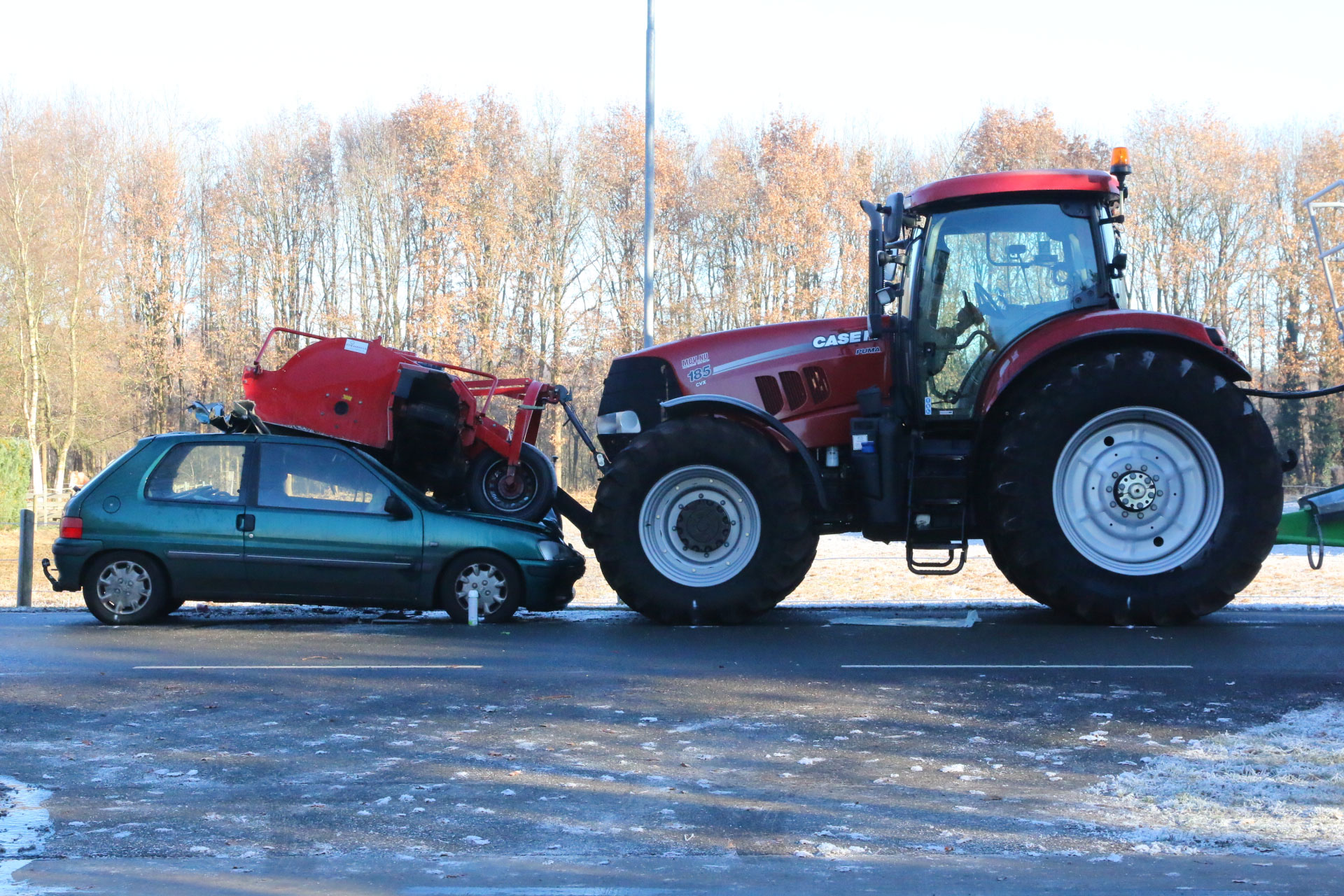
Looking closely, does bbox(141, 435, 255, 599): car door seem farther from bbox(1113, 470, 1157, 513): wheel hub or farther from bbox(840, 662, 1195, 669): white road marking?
bbox(1113, 470, 1157, 513): wheel hub

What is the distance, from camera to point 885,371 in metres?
10.6

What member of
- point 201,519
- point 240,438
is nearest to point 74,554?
point 201,519

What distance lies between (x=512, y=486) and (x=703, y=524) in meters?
2.11

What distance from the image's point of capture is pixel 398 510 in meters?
10.8

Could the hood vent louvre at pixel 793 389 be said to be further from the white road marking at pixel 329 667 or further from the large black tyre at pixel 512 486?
the white road marking at pixel 329 667

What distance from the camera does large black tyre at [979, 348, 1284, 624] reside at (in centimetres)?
962

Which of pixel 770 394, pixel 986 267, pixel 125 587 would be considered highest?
pixel 986 267

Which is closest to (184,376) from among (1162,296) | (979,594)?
(1162,296)

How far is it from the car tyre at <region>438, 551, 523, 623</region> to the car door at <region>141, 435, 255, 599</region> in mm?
1640

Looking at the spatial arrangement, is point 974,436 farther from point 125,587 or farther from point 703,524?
point 125,587

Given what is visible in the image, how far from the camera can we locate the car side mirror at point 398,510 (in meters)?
10.8

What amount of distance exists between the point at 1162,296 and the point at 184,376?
34.8 metres

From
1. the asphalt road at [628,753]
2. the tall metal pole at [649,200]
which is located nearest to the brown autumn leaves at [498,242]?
the tall metal pole at [649,200]

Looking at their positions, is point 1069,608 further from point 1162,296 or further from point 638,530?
point 1162,296
